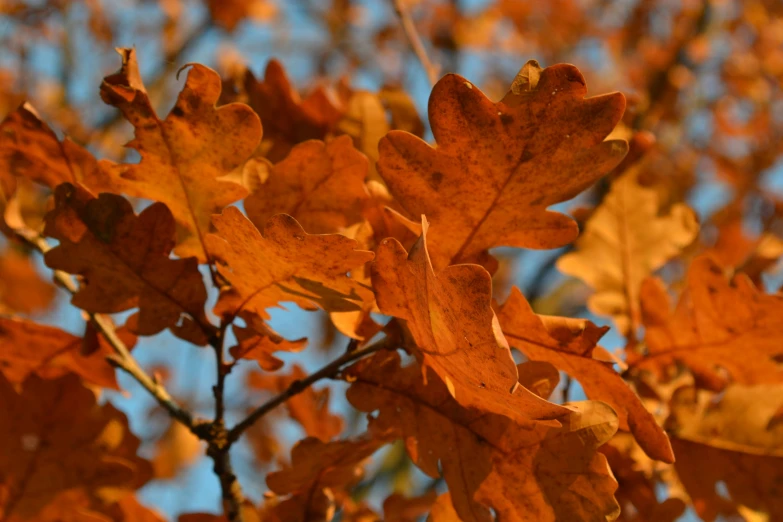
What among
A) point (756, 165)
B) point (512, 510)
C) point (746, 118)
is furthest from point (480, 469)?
point (746, 118)

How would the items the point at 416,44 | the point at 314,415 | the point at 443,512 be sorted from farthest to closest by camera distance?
the point at 416,44 < the point at 314,415 < the point at 443,512

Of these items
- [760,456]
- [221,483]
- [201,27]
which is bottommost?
[760,456]

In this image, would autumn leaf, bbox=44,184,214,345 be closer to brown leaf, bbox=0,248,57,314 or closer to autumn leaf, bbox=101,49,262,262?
autumn leaf, bbox=101,49,262,262

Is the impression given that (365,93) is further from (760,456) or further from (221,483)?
(760,456)

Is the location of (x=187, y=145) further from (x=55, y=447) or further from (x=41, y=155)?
(x=55, y=447)

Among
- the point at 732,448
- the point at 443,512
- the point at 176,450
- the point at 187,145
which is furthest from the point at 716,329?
the point at 176,450

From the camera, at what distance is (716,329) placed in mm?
840

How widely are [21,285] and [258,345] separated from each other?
7.06 ft

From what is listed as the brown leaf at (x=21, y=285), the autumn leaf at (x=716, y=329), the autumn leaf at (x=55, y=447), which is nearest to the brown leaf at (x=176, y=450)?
the brown leaf at (x=21, y=285)

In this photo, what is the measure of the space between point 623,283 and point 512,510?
1.48 ft

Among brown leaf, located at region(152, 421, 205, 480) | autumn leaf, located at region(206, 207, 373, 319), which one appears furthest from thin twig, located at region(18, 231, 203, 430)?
brown leaf, located at region(152, 421, 205, 480)

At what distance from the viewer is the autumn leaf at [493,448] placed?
62 cm

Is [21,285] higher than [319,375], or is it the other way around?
[21,285]

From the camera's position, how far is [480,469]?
69 cm
